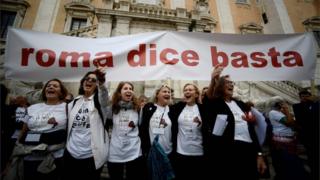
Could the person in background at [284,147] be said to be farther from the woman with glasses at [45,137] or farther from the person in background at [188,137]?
the woman with glasses at [45,137]

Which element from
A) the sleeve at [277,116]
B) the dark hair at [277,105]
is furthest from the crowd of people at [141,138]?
the dark hair at [277,105]

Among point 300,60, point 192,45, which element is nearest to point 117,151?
point 192,45

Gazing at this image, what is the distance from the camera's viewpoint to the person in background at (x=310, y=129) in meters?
2.89

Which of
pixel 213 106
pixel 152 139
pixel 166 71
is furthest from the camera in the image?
pixel 166 71

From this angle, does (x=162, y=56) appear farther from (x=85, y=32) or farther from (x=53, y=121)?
(x=85, y=32)

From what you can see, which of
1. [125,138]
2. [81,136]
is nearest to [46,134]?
[81,136]

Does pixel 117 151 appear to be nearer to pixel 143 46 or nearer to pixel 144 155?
pixel 144 155

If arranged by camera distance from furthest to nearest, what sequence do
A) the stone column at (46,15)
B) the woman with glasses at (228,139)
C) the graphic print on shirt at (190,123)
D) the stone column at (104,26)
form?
the stone column at (46,15) < the stone column at (104,26) < the graphic print on shirt at (190,123) < the woman with glasses at (228,139)

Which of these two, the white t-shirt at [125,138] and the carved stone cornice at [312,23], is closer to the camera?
the white t-shirt at [125,138]

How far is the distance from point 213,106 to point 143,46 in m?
1.58

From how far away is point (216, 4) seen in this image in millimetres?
17172

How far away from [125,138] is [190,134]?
84cm

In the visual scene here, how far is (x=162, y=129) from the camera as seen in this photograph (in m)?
2.69

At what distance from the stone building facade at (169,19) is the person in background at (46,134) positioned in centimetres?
612
